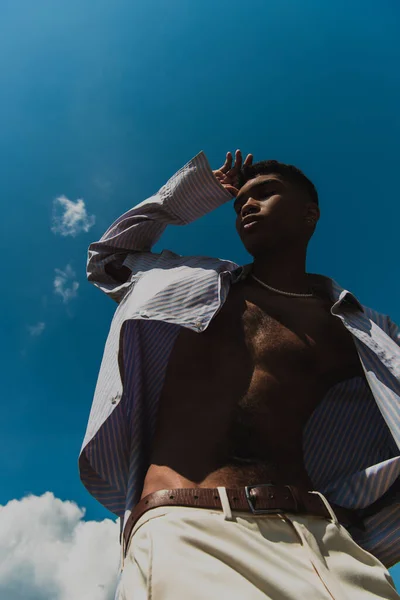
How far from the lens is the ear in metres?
3.81

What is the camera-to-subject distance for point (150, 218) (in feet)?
11.6

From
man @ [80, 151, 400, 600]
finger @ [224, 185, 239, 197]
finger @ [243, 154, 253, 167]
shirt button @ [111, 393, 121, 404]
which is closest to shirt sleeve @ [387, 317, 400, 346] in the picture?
man @ [80, 151, 400, 600]

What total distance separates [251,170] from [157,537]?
9.18ft

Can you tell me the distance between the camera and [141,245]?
11.8ft

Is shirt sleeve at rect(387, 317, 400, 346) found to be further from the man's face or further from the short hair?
the short hair

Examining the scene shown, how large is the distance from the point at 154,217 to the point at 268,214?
0.87m

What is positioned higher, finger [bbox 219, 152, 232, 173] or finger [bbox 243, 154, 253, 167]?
finger [bbox 219, 152, 232, 173]

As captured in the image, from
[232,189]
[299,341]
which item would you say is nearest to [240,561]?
[299,341]

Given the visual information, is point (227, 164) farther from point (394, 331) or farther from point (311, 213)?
point (394, 331)

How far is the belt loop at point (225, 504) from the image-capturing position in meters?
1.96

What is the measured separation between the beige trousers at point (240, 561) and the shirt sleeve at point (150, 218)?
1873mm

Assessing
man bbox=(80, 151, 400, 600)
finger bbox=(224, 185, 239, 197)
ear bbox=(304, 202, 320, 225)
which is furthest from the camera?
ear bbox=(304, 202, 320, 225)

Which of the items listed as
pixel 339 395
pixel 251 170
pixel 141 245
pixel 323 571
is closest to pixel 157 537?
pixel 323 571

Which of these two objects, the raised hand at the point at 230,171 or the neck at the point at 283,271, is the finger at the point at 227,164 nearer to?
the raised hand at the point at 230,171
